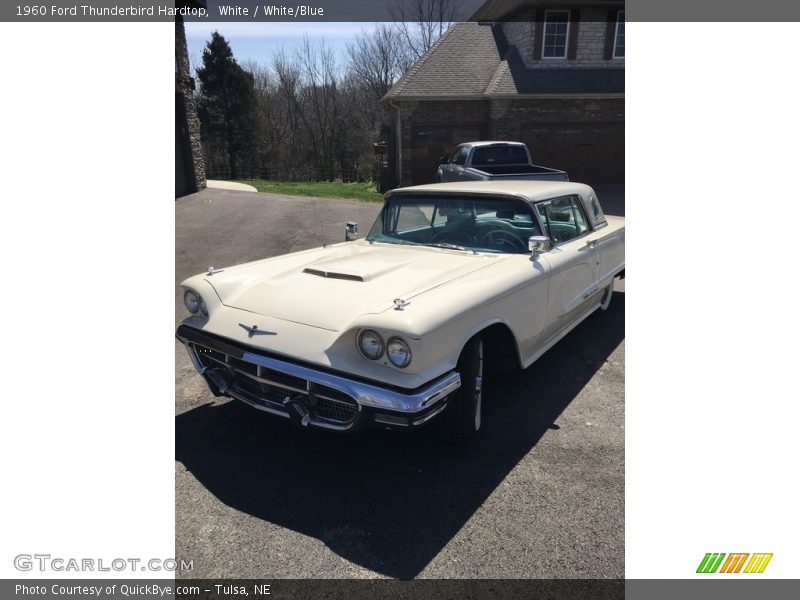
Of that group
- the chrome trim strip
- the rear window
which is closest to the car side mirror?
the chrome trim strip

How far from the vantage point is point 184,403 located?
364cm

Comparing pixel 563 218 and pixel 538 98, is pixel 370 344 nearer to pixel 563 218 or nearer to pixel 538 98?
pixel 563 218

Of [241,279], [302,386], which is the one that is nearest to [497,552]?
[302,386]

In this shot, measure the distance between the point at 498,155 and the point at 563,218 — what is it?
8184 mm

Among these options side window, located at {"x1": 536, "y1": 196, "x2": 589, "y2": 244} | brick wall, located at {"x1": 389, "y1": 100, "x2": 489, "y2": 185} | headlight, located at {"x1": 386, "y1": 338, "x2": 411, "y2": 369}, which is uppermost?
brick wall, located at {"x1": 389, "y1": 100, "x2": 489, "y2": 185}

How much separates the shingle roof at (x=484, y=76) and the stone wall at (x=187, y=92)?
579 centimetres

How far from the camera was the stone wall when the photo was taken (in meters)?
13.1

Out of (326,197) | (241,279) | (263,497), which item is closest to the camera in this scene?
(263,497)

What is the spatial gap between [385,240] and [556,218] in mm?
1413

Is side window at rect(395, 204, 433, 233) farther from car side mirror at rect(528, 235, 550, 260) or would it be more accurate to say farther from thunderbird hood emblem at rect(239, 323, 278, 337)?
thunderbird hood emblem at rect(239, 323, 278, 337)

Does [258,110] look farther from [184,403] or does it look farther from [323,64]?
[184,403]

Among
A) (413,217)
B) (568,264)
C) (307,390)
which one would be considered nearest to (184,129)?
(413,217)

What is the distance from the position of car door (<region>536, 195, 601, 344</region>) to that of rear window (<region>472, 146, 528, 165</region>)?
24.6 ft

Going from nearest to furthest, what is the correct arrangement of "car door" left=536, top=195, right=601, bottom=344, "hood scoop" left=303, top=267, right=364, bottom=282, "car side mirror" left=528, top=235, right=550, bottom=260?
"hood scoop" left=303, top=267, right=364, bottom=282 < "car side mirror" left=528, top=235, right=550, bottom=260 < "car door" left=536, top=195, right=601, bottom=344
